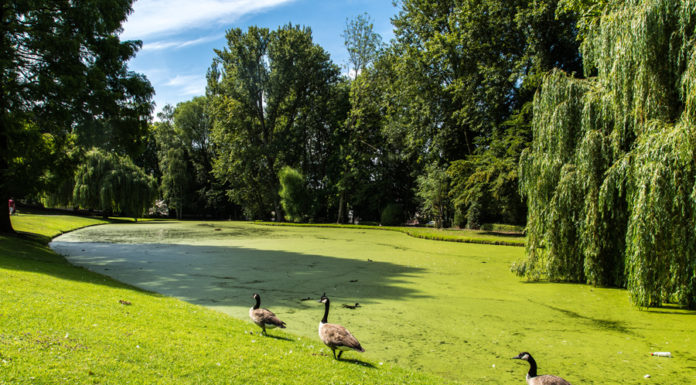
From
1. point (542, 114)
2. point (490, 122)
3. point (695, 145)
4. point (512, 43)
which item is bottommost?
point (695, 145)

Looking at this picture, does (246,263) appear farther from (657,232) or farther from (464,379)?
(657,232)

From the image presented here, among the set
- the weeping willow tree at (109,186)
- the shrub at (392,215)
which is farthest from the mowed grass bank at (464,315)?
the weeping willow tree at (109,186)

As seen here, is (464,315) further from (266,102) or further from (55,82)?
(266,102)

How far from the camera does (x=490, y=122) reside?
2500 centimetres

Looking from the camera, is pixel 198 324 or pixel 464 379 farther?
pixel 198 324

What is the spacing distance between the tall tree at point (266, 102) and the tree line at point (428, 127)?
172 mm

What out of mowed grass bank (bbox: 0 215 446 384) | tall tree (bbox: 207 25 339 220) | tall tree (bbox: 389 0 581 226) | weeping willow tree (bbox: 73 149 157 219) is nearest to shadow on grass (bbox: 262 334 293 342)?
mowed grass bank (bbox: 0 215 446 384)

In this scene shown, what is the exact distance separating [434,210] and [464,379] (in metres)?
26.2

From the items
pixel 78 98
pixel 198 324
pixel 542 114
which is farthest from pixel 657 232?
pixel 78 98

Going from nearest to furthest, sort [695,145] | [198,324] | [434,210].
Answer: [198,324]
[695,145]
[434,210]

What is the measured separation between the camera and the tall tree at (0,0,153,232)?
12805mm

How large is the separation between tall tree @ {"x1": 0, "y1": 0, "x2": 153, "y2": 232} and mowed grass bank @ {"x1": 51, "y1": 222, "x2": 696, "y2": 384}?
551 centimetres

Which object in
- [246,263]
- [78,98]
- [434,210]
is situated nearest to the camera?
[246,263]

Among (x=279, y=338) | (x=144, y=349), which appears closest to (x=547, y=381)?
(x=279, y=338)
